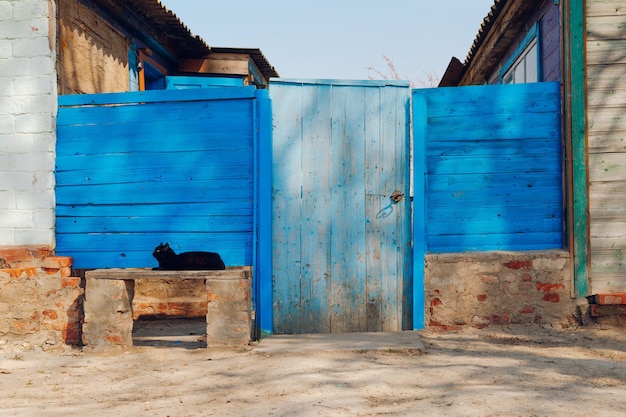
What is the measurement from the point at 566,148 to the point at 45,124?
4.90 m

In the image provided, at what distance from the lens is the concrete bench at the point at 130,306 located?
550 centimetres

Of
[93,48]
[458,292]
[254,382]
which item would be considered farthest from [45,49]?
[458,292]

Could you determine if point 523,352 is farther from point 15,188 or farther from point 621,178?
point 15,188

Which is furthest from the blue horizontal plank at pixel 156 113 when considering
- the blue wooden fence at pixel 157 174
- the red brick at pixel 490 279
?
the red brick at pixel 490 279

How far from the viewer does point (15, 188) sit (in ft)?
20.0

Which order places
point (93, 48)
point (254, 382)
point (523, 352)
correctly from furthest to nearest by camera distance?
point (93, 48)
point (523, 352)
point (254, 382)

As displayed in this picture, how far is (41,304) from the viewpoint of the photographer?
19.6ft

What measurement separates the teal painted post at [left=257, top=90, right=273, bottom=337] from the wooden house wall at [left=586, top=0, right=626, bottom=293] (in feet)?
9.61

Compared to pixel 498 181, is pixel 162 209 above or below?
below

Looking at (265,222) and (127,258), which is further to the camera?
(127,258)

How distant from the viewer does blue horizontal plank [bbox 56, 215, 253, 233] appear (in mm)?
5977

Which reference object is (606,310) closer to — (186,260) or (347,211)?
(347,211)

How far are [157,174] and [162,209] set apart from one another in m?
0.34

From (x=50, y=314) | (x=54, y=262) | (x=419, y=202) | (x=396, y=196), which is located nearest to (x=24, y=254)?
(x=54, y=262)
